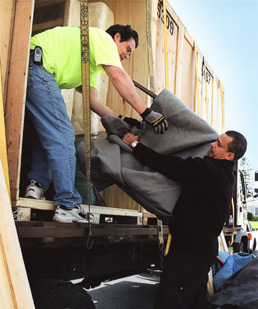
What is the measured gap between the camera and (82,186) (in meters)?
3.59

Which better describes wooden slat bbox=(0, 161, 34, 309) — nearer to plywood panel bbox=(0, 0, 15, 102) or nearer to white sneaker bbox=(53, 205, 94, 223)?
white sneaker bbox=(53, 205, 94, 223)

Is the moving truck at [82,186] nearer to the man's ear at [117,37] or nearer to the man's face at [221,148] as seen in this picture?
the man's ear at [117,37]

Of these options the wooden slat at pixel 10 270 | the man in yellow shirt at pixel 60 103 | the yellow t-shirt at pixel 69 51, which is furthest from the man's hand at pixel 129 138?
the wooden slat at pixel 10 270

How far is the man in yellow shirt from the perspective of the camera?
260 centimetres

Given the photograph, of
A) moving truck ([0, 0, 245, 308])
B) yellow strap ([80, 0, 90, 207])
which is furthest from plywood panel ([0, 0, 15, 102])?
yellow strap ([80, 0, 90, 207])

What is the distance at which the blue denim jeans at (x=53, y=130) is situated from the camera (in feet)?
8.49

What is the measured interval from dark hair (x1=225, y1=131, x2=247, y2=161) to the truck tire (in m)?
1.61

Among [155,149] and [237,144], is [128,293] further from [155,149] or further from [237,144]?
[237,144]

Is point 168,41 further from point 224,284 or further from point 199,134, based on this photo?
point 224,284

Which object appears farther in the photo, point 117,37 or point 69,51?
point 117,37

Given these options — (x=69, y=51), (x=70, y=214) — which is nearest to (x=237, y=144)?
(x=70, y=214)

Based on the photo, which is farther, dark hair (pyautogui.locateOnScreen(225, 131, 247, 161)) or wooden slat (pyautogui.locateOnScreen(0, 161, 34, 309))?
dark hair (pyautogui.locateOnScreen(225, 131, 247, 161))

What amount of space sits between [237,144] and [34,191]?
65.6 inches

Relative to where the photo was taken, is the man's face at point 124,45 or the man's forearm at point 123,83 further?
the man's face at point 124,45
